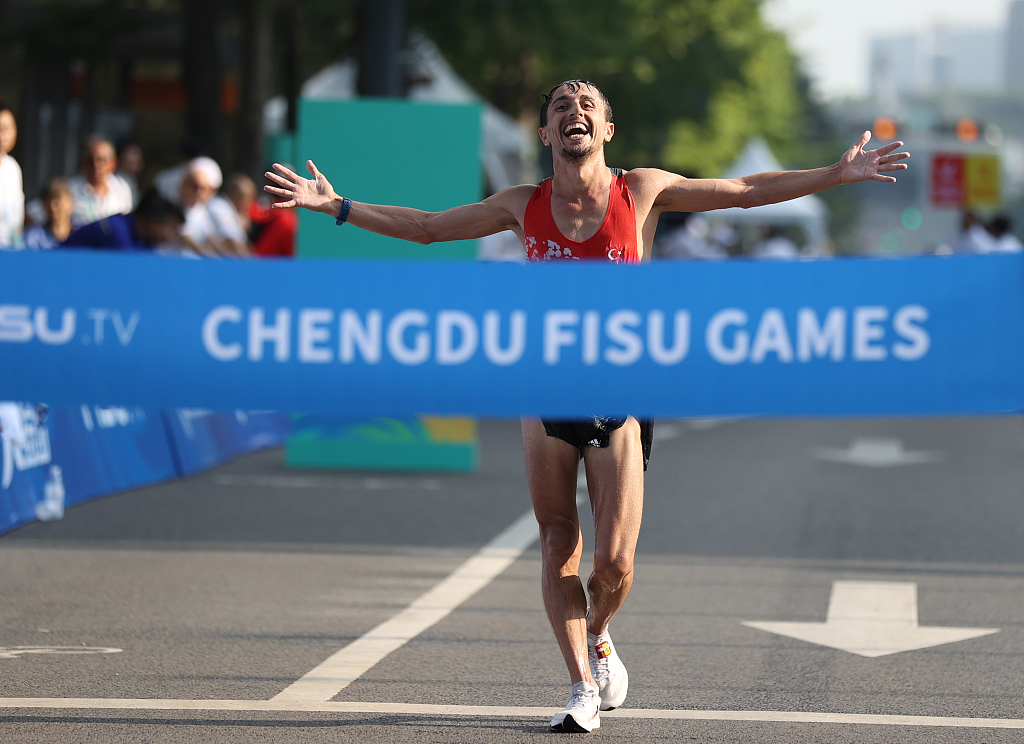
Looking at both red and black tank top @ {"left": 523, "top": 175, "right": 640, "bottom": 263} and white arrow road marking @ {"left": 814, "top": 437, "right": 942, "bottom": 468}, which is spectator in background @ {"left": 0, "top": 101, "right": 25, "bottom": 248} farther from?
white arrow road marking @ {"left": 814, "top": 437, "right": 942, "bottom": 468}

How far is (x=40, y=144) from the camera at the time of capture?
3027cm

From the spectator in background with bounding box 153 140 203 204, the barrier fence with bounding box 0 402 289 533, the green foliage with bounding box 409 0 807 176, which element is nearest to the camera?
the barrier fence with bounding box 0 402 289 533

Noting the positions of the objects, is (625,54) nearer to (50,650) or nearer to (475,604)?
(475,604)

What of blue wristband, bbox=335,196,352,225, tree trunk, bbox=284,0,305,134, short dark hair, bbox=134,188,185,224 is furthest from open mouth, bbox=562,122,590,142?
tree trunk, bbox=284,0,305,134

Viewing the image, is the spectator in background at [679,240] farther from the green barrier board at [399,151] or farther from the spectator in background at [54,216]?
the spectator in background at [54,216]

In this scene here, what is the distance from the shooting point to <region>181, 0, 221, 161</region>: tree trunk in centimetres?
2331

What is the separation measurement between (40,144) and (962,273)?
2685cm

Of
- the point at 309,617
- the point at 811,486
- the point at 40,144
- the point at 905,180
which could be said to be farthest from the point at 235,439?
the point at 905,180

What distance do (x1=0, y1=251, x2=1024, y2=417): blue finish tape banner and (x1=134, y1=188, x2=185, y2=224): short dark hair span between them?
546 centimetres

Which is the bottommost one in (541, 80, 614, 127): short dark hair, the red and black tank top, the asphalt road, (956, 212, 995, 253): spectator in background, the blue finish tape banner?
the asphalt road

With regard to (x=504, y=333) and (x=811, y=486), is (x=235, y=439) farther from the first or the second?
(x=504, y=333)

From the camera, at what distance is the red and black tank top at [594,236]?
5.46 meters

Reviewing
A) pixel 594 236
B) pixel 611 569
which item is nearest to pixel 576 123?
pixel 594 236

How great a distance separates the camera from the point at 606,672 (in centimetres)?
561
